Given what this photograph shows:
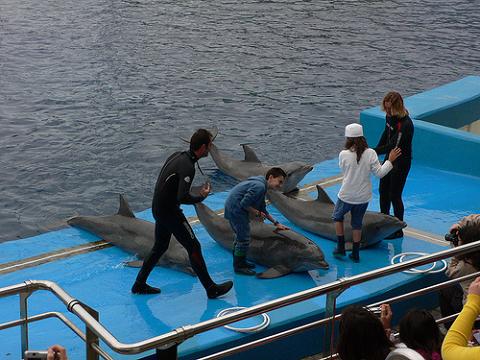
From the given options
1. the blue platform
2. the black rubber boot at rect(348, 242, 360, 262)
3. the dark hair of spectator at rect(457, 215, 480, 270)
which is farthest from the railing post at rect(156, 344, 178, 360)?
the black rubber boot at rect(348, 242, 360, 262)

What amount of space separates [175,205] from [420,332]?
15.5 ft

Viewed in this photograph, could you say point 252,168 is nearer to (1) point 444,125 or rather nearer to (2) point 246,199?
(1) point 444,125

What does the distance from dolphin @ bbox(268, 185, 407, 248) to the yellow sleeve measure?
6260 mm

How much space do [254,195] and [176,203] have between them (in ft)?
3.33

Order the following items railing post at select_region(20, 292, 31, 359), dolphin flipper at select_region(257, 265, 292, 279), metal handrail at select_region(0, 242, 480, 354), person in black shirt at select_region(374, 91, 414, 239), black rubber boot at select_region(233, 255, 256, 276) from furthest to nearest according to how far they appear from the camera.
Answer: person in black shirt at select_region(374, 91, 414, 239) → black rubber boot at select_region(233, 255, 256, 276) → dolphin flipper at select_region(257, 265, 292, 279) → railing post at select_region(20, 292, 31, 359) → metal handrail at select_region(0, 242, 480, 354)

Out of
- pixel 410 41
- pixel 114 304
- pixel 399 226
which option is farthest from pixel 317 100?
pixel 114 304

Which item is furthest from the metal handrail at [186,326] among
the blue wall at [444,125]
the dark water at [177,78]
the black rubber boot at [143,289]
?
the dark water at [177,78]

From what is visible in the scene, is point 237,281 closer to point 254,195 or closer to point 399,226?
point 254,195

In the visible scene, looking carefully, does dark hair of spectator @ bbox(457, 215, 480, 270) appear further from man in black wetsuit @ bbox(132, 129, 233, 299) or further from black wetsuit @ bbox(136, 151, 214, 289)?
black wetsuit @ bbox(136, 151, 214, 289)

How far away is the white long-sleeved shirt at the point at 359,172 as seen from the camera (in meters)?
10.5

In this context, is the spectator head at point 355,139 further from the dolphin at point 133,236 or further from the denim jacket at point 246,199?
the dolphin at point 133,236

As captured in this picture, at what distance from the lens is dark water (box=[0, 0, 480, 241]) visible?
1856 centimetres

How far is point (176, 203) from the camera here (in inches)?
378

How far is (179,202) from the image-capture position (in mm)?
9562
